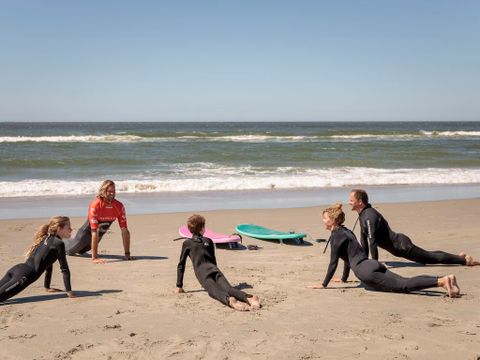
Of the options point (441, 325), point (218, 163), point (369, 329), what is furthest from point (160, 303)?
point (218, 163)

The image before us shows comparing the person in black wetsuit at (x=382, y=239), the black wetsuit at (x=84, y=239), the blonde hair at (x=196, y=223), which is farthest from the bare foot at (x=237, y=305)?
the black wetsuit at (x=84, y=239)

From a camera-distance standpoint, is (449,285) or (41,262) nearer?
(449,285)

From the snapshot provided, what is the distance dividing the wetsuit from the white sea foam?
25.5 feet

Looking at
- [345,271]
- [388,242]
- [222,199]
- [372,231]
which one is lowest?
[222,199]

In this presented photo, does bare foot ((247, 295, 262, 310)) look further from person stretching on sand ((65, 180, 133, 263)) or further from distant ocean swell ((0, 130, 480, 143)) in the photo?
distant ocean swell ((0, 130, 480, 143))

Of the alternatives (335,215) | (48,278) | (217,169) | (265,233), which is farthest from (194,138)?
(335,215)

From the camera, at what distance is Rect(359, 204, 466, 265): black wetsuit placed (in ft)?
23.3

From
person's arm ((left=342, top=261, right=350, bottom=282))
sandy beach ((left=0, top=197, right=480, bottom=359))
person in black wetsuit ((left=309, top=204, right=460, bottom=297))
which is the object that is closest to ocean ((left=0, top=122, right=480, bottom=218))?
sandy beach ((left=0, top=197, right=480, bottom=359))

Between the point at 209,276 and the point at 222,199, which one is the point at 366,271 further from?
the point at 222,199

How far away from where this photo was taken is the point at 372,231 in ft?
23.2

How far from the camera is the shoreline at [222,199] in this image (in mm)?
13016

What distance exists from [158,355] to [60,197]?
1176cm

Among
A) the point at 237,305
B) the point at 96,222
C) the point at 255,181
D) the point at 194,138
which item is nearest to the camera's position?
the point at 237,305

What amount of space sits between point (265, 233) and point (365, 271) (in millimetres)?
3800
